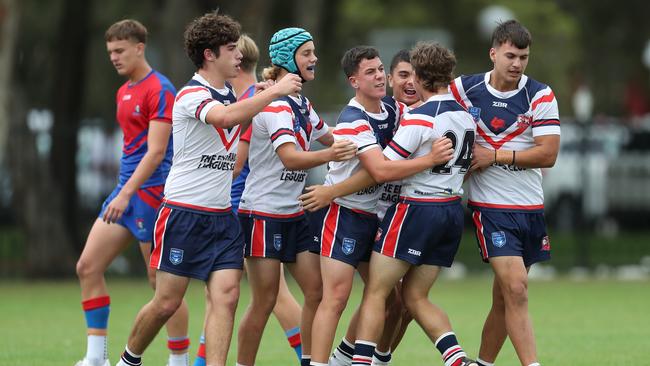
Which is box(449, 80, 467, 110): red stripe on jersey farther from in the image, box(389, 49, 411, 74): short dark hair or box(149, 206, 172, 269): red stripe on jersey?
box(149, 206, 172, 269): red stripe on jersey

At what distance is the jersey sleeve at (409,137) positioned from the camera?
841 cm

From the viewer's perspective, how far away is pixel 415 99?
9305 mm

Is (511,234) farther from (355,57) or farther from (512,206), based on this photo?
(355,57)

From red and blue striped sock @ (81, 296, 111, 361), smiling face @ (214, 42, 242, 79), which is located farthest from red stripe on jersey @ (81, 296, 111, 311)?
smiling face @ (214, 42, 242, 79)

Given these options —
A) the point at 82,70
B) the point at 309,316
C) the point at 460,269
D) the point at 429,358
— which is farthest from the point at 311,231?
the point at 82,70

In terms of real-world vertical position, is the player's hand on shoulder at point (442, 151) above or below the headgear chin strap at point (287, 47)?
below

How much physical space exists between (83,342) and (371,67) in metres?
4.70

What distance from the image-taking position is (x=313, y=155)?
838 cm

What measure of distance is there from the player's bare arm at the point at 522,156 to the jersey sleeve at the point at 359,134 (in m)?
0.74

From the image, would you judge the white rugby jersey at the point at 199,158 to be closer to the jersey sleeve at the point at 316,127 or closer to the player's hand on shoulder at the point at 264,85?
the player's hand on shoulder at the point at 264,85

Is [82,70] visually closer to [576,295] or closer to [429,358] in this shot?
[576,295]

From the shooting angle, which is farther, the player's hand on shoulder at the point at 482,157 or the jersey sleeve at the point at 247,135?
the jersey sleeve at the point at 247,135

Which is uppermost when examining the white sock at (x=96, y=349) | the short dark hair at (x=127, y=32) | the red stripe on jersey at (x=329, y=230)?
the short dark hair at (x=127, y=32)

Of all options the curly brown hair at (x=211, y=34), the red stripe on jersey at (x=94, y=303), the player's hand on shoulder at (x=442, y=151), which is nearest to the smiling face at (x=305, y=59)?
the curly brown hair at (x=211, y=34)
